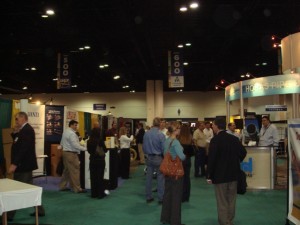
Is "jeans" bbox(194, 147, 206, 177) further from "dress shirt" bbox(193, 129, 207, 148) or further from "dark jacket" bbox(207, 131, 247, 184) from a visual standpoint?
"dark jacket" bbox(207, 131, 247, 184)

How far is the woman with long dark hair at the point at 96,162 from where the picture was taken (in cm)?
723

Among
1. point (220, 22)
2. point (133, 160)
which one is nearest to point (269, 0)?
point (220, 22)

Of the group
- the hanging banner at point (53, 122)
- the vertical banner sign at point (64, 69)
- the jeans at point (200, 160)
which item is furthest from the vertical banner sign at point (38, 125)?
the vertical banner sign at point (64, 69)

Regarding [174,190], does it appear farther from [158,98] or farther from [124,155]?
[158,98]

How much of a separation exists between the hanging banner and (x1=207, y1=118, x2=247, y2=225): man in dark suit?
6.96m

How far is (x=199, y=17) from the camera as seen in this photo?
38.9ft

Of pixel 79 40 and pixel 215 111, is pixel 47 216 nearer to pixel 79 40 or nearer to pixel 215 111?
pixel 79 40

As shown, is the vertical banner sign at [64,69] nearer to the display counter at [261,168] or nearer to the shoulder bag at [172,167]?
the display counter at [261,168]

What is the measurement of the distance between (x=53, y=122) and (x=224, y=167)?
287 inches

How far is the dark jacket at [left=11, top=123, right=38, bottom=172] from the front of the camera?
16.8 ft

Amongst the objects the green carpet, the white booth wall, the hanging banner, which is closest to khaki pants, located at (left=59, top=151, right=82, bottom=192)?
the green carpet

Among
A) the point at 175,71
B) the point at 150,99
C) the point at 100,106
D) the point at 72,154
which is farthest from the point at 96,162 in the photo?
the point at 100,106

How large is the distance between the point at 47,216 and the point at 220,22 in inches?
354

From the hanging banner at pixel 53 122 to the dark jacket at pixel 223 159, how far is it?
275 inches
